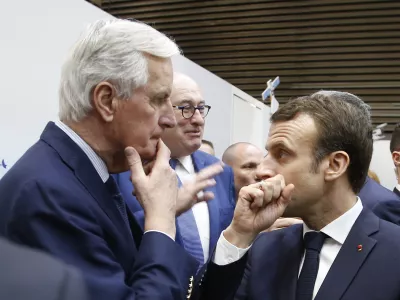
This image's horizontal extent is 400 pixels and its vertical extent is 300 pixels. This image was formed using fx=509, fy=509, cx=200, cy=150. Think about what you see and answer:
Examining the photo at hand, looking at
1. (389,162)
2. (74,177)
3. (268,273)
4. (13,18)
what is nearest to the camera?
(74,177)

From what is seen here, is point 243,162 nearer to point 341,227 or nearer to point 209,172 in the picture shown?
point 341,227

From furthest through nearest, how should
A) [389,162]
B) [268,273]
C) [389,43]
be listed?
[389,43] < [389,162] < [268,273]

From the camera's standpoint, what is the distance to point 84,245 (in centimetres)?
100

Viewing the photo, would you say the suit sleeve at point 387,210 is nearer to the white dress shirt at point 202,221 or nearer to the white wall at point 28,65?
the white dress shirt at point 202,221

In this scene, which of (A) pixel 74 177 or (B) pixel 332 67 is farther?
(B) pixel 332 67

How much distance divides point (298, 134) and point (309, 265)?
0.38m

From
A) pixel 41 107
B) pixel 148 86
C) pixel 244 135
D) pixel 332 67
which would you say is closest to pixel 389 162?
pixel 244 135

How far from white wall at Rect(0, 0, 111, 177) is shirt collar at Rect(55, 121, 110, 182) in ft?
3.66

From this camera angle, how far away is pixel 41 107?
2381 millimetres

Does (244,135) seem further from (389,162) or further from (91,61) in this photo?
(91,61)

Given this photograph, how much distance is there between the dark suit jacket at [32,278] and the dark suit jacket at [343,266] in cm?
114

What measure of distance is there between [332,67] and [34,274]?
773cm

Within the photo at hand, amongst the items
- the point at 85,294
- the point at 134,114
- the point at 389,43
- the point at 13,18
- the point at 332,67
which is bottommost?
the point at 85,294

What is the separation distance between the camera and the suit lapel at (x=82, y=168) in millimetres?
1121
